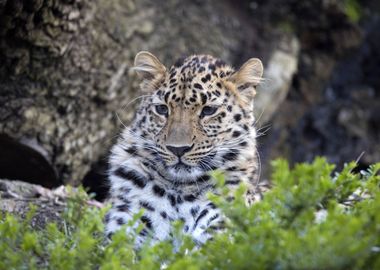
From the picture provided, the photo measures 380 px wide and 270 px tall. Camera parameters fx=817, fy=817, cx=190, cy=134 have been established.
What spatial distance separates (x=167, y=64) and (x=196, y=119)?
14.8ft

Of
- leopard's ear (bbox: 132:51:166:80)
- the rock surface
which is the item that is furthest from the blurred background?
leopard's ear (bbox: 132:51:166:80)

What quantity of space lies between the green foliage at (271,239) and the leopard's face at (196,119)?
1.83 meters

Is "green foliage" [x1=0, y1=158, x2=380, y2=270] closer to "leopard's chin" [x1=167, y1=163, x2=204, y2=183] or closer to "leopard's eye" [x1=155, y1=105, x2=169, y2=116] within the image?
"leopard's chin" [x1=167, y1=163, x2=204, y2=183]

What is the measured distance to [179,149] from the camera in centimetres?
798

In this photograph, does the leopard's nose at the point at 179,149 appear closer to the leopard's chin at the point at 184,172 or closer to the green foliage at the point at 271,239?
the leopard's chin at the point at 184,172

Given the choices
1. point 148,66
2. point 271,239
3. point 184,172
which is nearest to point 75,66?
point 148,66

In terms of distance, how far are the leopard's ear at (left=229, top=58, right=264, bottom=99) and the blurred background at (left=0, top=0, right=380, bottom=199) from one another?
2284 mm

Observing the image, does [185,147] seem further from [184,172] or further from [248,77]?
[248,77]

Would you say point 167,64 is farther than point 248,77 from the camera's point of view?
Yes

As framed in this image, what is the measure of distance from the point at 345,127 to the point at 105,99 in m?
5.33

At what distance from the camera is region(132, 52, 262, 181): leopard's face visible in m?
8.06

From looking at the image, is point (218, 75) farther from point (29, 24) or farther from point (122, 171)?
point (29, 24)

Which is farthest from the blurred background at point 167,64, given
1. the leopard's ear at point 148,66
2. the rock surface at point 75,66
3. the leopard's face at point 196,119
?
the leopard's face at point 196,119

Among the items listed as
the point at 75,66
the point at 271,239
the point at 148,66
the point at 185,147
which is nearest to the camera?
the point at 271,239
